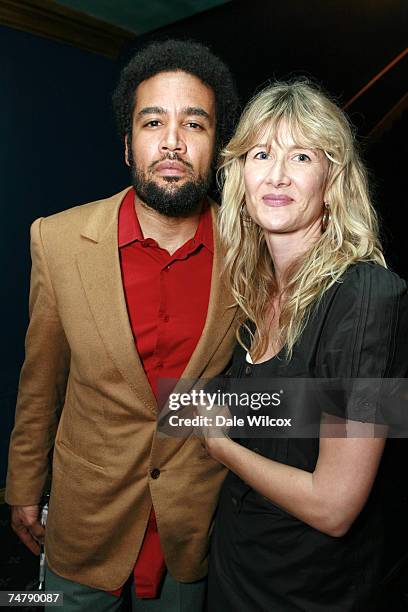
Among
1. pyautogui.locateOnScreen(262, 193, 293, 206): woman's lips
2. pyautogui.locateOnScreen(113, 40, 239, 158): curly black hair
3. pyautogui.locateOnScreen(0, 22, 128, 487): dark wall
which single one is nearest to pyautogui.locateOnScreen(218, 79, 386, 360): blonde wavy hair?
pyautogui.locateOnScreen(262, 193, 293, 206): woman's lips

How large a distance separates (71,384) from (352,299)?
96 centimetres

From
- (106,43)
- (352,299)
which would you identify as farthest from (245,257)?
(106,43)

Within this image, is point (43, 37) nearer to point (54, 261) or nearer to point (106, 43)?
point (106, 43)

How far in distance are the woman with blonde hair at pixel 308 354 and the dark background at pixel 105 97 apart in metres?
2.40

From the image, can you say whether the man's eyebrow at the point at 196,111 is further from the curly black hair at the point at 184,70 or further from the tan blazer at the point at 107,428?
the tan blazer at the point at 107,428

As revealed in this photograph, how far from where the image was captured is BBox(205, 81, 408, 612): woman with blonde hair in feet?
3.93

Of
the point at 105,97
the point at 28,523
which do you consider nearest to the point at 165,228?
the point at 28,523

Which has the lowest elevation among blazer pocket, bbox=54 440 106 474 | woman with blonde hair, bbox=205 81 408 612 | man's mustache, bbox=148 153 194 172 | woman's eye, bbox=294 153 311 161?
blazer pocket, bbox=54 440 106 474

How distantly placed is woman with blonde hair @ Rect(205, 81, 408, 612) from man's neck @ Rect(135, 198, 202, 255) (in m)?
0.30

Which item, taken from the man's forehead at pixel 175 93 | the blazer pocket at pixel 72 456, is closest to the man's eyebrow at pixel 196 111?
the man's forehead at pixel 175 93

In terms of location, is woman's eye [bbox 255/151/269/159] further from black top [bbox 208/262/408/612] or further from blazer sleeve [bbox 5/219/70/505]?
blazer sleeve [bbox 5/219/70/505]

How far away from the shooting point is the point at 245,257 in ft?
5.53

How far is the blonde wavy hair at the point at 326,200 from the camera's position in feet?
4.39

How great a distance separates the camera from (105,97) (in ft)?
15.5
